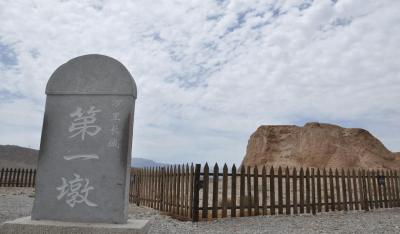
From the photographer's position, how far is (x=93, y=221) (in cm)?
392

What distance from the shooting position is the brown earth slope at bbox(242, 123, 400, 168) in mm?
29078

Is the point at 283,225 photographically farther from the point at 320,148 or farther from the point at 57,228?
the point at 320,148

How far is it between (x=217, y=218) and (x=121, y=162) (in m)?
4.25

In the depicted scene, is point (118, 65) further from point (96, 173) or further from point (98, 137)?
point (96, 173)

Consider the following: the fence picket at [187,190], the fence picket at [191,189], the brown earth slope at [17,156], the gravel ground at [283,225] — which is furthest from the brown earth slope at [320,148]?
the brown earth slope at [17,156]

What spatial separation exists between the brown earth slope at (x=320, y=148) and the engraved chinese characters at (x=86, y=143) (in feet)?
92.8


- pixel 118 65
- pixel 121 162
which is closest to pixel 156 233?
pixel 121 162

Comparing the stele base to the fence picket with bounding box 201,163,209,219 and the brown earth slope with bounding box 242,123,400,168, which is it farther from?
the brown earth slope with bounding box 242,123,400,168

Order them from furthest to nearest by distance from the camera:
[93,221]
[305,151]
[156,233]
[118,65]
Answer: [305,151] → [156,233] → [118,65] → [93,221]

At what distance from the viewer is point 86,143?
4109mm

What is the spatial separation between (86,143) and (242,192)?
4.93 metres

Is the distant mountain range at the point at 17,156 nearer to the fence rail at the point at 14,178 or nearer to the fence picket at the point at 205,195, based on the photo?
the fence rail at the point at 14,178

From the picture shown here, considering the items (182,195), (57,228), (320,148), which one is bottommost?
(57,228)

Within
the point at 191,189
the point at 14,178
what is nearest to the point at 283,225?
the point at 191,189
